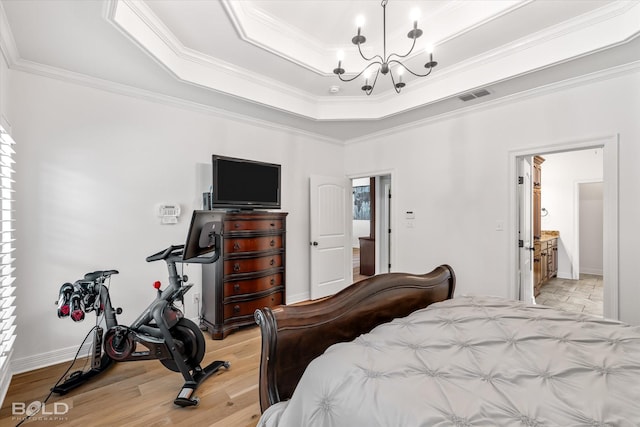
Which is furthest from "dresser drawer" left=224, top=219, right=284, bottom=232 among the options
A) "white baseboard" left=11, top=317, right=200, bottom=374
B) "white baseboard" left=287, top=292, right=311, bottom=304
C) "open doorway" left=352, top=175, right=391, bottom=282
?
"open doorway" left=352, top=175, right=391, bottom=282

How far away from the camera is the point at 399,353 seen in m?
1.20

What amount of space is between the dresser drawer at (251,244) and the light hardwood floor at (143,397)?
3.55 ft

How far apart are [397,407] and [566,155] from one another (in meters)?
6.94

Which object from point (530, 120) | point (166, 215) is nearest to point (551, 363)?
point (530, 120)

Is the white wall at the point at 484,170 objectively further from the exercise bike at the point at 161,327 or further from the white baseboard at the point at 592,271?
the white baseboard at the point at 592,271

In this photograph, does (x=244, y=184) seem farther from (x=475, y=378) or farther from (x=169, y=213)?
(x=475, y=378)

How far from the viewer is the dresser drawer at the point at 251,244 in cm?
307

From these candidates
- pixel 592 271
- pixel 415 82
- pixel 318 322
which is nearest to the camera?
pixel 318 322

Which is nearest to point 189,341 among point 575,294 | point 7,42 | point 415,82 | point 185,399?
point 185,399

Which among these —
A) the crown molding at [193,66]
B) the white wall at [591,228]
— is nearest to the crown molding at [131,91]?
the crown molding at [193,66]

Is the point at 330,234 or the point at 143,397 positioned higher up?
the point at 330,234

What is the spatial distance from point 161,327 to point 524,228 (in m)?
3.75

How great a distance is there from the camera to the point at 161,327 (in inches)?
81.1

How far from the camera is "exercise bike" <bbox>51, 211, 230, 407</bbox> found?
2.01 metres
